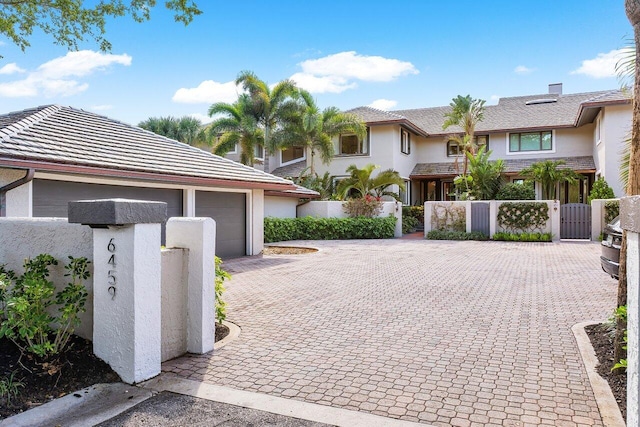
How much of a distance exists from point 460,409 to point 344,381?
116 centimetres

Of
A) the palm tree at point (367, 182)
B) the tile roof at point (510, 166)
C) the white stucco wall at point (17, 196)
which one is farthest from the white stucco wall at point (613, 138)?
the white stucco wall at point (17, 196)

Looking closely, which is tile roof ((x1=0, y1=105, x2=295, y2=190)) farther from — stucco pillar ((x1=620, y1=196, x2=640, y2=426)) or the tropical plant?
stucco pillar ((x1=620, y1=196, x2=640, y2=426))

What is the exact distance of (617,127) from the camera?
72.0 feet

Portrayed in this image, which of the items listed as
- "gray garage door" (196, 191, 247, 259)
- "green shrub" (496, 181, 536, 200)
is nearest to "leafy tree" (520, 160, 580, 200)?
"green shrub" (496, 181, 536, 200)

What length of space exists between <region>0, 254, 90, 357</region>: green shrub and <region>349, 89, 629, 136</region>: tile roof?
2394 cm

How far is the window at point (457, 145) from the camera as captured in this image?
30.3m

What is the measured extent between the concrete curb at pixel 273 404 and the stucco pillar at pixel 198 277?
76 centimetres

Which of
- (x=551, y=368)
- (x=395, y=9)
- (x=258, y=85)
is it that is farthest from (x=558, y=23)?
(x=258, y=85)

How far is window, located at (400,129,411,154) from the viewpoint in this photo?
1147 inches

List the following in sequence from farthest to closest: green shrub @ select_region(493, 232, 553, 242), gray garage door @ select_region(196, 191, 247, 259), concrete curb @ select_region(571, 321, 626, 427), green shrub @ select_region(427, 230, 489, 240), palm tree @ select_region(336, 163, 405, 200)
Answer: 1. palm tree @ select_region(336, 163, 405, 200)
2. green shrub @ select_region(427, 230, 489, 240)
3. green shrub @ select_region(493, 232, 553, 242)
4. gray garage door @ select_region(196, 191, 247, 259)
5. concrete curb @ select_region(571, 321, 626, 427)

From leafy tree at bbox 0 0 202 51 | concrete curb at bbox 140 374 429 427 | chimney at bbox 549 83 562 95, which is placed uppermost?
chimney at bbox 549 83 562 95

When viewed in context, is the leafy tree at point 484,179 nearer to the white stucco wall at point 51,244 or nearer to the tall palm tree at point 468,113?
the tall palm tree at point 468,113

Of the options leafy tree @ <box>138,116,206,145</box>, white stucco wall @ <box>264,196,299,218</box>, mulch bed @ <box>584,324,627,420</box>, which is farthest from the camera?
leafy tree @ <box>138,116,206,145</box>

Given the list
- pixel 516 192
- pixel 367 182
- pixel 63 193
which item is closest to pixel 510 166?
pixel 516 192
